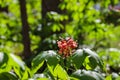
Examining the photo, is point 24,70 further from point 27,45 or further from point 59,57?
point 27,45

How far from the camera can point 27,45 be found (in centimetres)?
566

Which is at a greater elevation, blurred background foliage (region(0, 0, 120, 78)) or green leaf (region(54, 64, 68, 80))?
green leaf (region(54, 64, 68, 80))

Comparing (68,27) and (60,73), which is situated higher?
(60,73)

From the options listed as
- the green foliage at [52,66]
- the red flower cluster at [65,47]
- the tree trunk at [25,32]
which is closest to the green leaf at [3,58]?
the green foliage at [52,66]

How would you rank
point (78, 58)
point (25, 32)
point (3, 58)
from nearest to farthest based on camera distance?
point (3, 58) < point (78, 58) < point (25, 32)

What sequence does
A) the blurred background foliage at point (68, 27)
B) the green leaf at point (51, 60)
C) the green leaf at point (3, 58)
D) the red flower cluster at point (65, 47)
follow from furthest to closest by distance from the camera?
the blurred background foliage at point (68, 27) < the red flower cluster at point (65, 47) < the green leaf at point (51, 60) < the green leaf at point (3, 58)

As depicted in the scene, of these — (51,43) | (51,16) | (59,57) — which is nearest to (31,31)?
(51,16)

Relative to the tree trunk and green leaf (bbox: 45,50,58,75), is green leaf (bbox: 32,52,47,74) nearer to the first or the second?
green leaf (bbox: 45,50,58,75)

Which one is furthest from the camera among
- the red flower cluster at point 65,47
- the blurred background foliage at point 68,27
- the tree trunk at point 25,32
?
the tree trunk at point 25,32

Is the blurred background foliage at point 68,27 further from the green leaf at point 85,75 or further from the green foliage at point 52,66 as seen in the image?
the green leaf at point 85,75

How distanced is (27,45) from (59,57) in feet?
11.5

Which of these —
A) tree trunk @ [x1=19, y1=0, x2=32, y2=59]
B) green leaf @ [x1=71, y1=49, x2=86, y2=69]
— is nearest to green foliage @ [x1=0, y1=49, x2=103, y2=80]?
green leaf @ [x1=71, y1=49, x2=86, y2=69]

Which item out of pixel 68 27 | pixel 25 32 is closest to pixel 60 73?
pixel 25 32

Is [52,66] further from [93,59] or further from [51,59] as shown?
[93,59]
